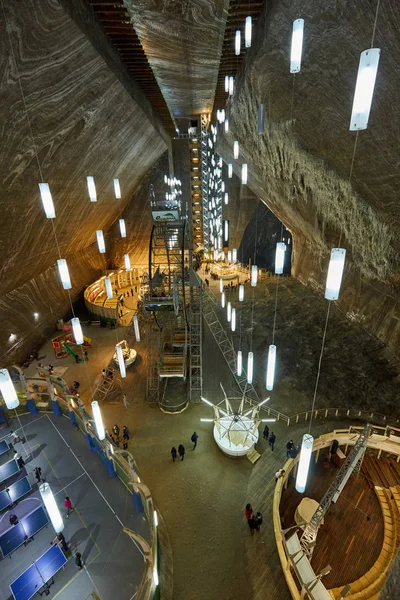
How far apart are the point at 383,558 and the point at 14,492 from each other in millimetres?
9108

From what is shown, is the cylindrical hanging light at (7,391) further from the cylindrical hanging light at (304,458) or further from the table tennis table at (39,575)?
the cylindrical hanging light at (304,458)

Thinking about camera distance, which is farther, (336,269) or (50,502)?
(50,502)

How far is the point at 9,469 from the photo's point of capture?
7.73 meters

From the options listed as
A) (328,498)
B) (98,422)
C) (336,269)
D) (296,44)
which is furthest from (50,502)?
(296,44)

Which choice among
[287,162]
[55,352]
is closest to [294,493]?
[287,162]

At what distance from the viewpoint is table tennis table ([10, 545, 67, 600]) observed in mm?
5426

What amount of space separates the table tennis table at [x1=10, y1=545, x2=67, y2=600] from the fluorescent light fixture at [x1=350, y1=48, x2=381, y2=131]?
28.6ft

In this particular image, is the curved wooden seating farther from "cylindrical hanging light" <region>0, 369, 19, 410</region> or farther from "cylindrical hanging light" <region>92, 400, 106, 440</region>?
"cylindrical hanging light" <region>0, 369, 19, 410</region>

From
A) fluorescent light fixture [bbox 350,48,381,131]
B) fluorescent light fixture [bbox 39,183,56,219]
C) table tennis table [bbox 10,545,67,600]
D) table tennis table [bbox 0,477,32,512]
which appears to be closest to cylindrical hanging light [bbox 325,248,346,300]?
fluorescent light fixture [bbox 350,48,381,131]

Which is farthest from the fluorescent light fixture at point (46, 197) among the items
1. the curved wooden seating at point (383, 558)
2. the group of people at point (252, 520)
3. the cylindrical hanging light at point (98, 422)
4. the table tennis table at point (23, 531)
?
the curved wooden seating at point (383, 558)

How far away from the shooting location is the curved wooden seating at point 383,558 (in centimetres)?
666

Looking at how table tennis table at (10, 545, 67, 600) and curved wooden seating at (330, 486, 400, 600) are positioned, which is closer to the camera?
table tennis table at (10, 545, 67, 600)

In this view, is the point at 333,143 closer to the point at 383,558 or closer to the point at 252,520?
the point at 252,520

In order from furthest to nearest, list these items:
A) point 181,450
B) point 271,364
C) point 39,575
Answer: point 181,450, point 271,364, point 39,575
